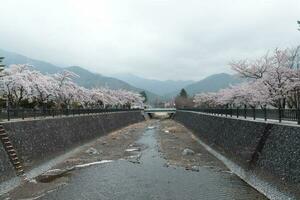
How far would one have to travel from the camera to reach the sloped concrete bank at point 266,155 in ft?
43.8

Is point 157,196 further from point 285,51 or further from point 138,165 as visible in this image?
point 285,51

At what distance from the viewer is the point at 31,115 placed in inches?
1032

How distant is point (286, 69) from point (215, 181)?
21.1m

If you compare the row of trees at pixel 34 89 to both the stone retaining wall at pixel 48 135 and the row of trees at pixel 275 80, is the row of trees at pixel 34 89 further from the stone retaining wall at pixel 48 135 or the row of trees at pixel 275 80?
the row of trees at pixel 275 80

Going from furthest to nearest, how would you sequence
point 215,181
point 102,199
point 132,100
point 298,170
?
1. point 132,100
2. point 215,181
3. point 102,199
4. point 298,170

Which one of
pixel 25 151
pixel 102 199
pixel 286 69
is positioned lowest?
pixel 102 199

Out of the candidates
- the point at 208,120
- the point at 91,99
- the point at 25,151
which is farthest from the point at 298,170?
the point at 91,99

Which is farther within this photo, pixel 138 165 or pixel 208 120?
pixel 208 120

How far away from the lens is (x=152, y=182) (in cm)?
1841

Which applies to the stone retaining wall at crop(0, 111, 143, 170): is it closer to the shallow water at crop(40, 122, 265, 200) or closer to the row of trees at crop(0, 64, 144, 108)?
the shallow water at crop(40, 122, 265, 200)

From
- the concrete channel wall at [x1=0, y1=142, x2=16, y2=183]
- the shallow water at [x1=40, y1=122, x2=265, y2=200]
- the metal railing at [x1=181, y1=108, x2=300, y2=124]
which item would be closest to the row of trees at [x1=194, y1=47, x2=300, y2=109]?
the metal railing at [x1=181, y1=108, x2=300, y2=124]

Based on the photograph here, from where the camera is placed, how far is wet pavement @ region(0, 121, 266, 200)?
619 inches

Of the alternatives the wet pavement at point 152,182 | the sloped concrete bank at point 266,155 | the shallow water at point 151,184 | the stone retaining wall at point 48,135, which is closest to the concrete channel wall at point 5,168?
the stone retaining wall at point 48,135

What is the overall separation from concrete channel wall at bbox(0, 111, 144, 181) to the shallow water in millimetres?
2889
